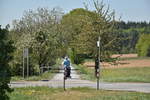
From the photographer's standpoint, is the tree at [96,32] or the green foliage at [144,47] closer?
the tree at [96,32]

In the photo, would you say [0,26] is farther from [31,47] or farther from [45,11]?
[45,11]

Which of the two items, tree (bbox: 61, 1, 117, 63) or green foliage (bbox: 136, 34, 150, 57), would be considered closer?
tree (bbox: 61, 1, 117, 63)

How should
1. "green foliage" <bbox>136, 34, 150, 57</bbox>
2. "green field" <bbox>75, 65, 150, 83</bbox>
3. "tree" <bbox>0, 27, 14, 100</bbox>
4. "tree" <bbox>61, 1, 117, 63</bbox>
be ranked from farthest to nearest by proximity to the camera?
"green foliage" <bbox>136, 34, 150, 57</bbox> → "tree" <bbox>61, 1, 117, 63</bbox> → "green field" <bbox>75, 65, 150, 83</bbox> → "tree" <bbox>0, 27, 14, 100</bbox>

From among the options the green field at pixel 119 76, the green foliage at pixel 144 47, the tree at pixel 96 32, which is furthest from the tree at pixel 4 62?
the green foliage at pixel 144 47

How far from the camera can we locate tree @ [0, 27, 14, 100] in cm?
882

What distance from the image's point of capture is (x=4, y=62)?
907cm

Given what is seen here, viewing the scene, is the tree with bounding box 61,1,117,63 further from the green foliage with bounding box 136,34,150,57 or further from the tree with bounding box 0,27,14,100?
the green foliage with bounding box 136,34,150,57

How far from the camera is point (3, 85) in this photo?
8.98 m

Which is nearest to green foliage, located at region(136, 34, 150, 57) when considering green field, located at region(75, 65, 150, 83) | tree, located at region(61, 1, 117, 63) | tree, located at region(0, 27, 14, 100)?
green field, located at region(75, 65, 150, 83)

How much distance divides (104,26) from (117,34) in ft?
6.14

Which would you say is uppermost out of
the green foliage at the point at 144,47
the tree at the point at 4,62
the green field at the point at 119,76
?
the green foliage at the point at 144,47

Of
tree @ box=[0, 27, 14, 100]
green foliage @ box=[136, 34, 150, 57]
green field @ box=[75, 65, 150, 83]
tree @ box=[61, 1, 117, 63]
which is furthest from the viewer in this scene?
green foliage @ box=[136, 34, 150, 57]

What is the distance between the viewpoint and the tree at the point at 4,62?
8.82 meters

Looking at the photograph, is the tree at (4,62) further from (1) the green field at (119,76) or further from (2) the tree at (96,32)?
(2) the tree at (96,32)
